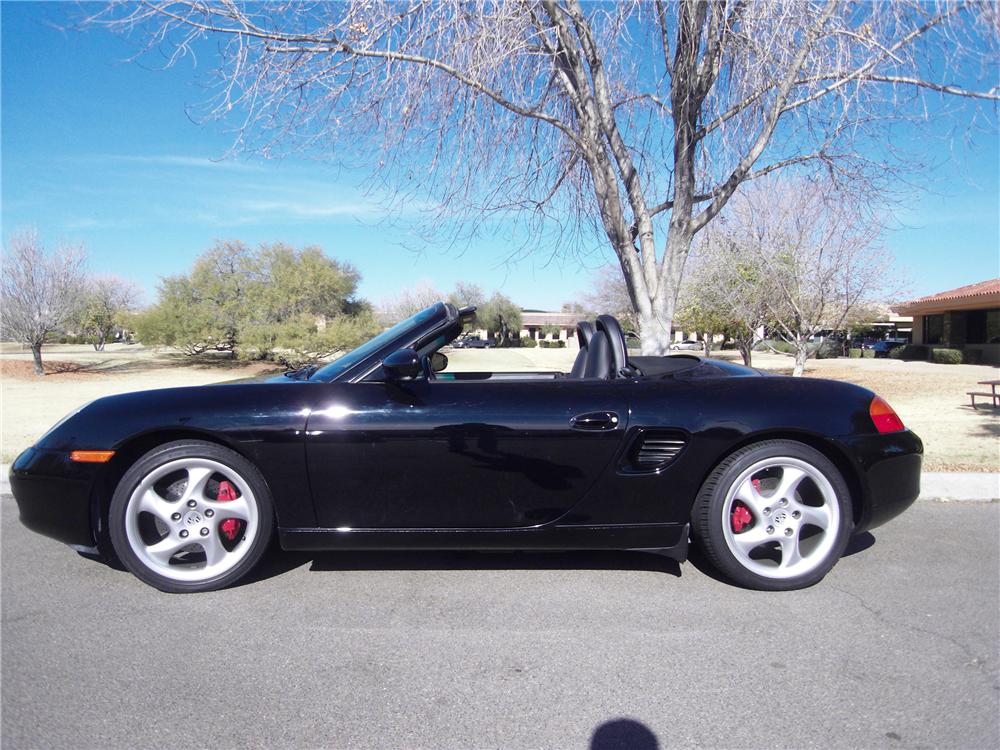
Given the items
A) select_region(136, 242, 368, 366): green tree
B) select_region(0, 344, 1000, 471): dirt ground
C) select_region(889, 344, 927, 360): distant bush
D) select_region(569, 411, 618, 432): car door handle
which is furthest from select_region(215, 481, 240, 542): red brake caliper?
select_region(889, 344, 927, 360): distant bush

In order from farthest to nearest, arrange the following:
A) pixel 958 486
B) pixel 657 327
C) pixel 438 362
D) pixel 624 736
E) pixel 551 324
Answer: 1. pixel 551 324
2. pixel 657 327
3. pixel 958 486
4. pixel 438 362
5. pixel 624 736

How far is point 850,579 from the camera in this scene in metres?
3.49

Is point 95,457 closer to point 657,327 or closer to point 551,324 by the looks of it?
point 657,327

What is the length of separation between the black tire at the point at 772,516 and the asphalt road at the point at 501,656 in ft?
0.43

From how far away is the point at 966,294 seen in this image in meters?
31.4

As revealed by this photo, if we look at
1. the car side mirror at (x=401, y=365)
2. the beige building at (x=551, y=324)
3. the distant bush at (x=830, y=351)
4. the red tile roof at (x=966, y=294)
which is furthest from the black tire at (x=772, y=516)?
the beige building at (x=551, y=324)

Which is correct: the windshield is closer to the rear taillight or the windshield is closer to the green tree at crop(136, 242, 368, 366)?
the rear taillight

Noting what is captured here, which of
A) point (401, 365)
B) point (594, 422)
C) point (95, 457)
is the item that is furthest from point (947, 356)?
point (95, 457)

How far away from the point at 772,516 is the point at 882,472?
624mm

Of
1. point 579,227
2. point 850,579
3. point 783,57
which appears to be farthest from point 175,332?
point 850,579

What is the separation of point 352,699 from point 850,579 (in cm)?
262

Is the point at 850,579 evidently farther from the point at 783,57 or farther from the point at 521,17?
the point at 521,17

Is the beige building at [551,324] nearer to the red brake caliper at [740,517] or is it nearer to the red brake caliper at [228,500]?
the red brake caliper at [740,517]

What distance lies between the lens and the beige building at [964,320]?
2969 cm
